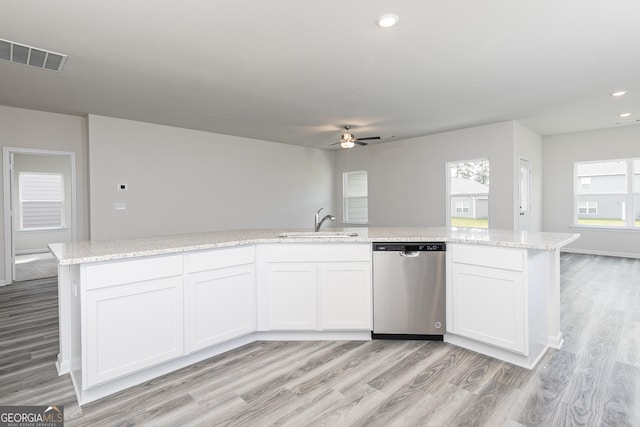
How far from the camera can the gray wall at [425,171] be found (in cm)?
576

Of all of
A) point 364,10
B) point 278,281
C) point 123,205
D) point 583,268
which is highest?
point 364,10

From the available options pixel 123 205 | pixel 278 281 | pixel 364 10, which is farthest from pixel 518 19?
pixel 123 205

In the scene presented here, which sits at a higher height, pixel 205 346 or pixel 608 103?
pixel 608 103

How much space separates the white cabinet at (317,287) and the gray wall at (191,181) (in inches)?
147

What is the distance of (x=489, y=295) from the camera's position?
2.39m

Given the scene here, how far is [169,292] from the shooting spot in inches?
85.7

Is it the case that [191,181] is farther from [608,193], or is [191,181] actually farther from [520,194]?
[608,193]

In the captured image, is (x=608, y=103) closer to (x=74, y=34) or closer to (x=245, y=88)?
(x=245, y=88)

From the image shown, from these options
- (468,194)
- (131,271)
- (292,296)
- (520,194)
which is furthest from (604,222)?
(131,271)

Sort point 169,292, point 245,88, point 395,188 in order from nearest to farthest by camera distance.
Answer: point 169,292, point 245,88, point 395,188

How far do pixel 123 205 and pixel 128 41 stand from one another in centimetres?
322

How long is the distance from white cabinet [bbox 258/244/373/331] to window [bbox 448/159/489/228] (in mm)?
4534

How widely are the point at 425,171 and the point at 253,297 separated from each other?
17.2 feet

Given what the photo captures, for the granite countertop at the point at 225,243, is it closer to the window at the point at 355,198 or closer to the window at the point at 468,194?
the window at the point at 468,194
